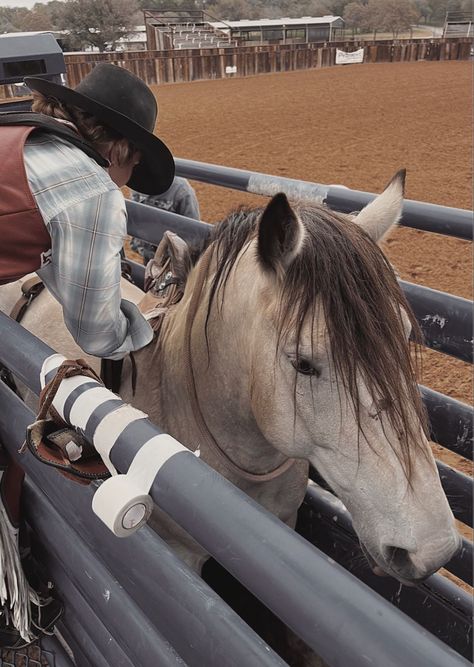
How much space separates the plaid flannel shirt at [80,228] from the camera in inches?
48.1

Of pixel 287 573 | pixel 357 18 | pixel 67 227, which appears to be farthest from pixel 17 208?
pixel 357 18

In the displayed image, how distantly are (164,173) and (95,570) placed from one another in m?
1.22

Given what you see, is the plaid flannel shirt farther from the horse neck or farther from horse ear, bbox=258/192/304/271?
horse ear, bbox=258/192/304/271

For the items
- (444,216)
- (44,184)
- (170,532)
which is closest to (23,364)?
(44,184)

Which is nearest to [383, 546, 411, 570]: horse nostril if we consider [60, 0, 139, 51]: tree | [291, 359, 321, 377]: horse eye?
[291, 359, 321, 377]: horse eye

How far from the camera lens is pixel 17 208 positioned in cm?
121

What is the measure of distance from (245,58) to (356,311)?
94.6 ft

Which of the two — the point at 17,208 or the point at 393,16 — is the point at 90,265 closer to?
the point at 17,208

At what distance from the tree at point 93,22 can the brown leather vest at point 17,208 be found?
46234 millimetres

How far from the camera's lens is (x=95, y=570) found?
1.11 m

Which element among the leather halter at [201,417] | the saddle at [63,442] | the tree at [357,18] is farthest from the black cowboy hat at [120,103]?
the tree at [357,18]

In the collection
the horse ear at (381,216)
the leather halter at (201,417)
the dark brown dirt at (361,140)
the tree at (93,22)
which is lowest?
the dark brown dirt at (361,140)

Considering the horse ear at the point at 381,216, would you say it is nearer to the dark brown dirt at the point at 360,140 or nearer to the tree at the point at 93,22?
the dark brown dirt at the point at 360,140

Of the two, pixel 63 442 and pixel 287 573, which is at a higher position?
pixel 287 573
